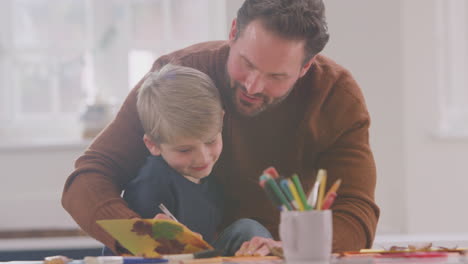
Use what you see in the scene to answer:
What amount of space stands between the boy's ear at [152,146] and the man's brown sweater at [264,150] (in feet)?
0.04

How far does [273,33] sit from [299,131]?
0.23m

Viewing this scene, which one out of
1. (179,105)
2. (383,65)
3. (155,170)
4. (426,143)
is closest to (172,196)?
(155,170)

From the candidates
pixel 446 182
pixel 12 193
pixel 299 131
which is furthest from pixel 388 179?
pixel 12 193

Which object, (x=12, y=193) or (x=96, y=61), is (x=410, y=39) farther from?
(x=12, y=193)

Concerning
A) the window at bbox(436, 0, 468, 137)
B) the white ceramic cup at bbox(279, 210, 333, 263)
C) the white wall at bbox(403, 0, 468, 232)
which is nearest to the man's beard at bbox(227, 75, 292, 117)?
the white ceramic cup at bbox(279, 210, 333, 263)

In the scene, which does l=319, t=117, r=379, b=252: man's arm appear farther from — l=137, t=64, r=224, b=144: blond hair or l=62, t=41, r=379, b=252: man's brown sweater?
l=137, t=64, r=224, b=144: blond hair

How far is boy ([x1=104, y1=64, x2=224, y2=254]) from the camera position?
1590 millimetres

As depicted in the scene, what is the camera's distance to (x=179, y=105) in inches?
62.1

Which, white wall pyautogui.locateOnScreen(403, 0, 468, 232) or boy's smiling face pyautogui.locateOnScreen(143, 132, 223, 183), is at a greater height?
boy's smiling face pyautogui.locateOnScreen(143, 132, 223, 183)

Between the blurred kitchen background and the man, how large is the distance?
5.43 feet

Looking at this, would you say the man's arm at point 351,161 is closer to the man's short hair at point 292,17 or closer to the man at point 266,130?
the man at point 266,130

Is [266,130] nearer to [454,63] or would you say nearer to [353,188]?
[353,188]

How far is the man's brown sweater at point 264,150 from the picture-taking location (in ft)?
5.35

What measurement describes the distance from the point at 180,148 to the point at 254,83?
20cm
